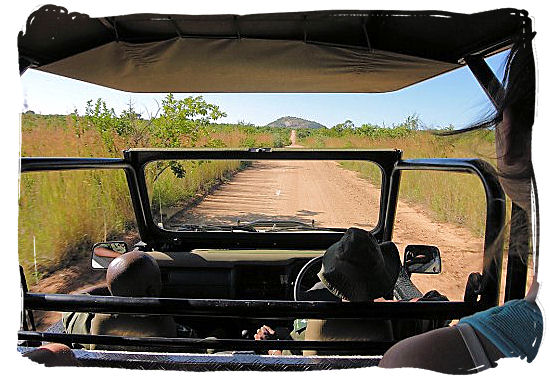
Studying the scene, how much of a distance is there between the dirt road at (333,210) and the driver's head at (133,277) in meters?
7.26

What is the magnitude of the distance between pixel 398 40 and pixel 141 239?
2.21m

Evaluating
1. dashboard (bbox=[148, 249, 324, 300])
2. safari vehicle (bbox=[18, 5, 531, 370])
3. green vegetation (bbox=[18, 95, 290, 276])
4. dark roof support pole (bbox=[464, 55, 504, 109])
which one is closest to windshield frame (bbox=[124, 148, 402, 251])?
safari vehicle (bbox=[18, 5, 531, 370])

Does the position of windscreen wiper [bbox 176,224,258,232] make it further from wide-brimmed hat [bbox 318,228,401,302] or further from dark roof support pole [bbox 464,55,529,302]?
dark roof support pole [bbox 464,55,529,302]

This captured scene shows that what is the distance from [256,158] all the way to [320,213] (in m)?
12.7

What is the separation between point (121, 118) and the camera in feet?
42.5

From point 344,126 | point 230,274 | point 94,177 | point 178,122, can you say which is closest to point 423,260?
point 230,274

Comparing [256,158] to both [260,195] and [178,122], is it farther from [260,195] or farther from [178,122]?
[260,195]

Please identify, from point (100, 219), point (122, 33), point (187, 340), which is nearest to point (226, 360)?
point (187, 340)

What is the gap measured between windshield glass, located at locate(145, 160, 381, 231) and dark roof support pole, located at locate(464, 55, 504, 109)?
7607 mm

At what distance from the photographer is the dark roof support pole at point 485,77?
1606 millimetres

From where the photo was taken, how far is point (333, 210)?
1620 centimetres

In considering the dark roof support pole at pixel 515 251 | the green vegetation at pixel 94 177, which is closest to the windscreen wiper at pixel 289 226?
the dark roof support pole at pixel 515 251

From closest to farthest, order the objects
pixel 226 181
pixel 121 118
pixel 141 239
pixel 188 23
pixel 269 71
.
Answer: pixel 188 23 → pixel 269 71 → pixel 141 239 → pixel 121 118 → pixel 226 181

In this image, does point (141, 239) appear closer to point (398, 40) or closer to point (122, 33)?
point (122, 33)
